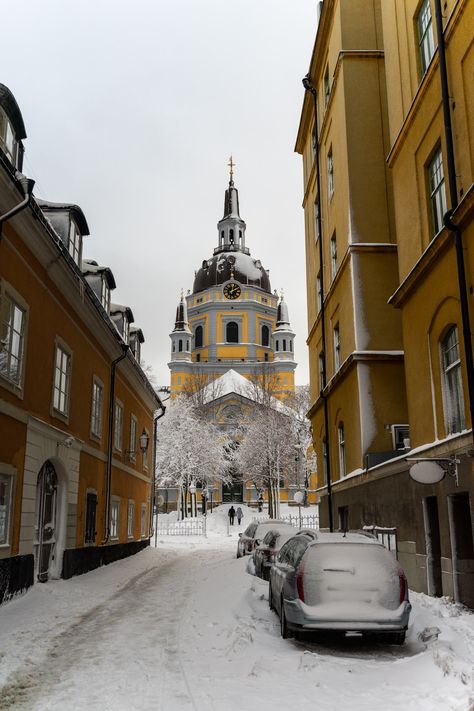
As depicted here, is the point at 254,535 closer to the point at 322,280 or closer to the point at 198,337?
the point at 322,280

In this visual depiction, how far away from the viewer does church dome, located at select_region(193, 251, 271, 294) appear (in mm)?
94438

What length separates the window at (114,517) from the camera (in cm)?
2231

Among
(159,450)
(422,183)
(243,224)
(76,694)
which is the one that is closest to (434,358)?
(422,183)

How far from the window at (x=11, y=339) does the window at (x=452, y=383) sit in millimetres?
7583

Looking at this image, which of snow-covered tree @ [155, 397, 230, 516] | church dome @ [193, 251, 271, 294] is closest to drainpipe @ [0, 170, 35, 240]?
snow-covered tree @ [155, 397, 230, 516]

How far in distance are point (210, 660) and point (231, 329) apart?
8380cm

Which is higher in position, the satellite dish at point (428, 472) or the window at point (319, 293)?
the window at point (319, 293)

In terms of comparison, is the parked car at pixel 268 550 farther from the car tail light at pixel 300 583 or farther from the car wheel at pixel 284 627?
the car tail light at pixel 300 583

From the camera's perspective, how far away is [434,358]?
1223cm

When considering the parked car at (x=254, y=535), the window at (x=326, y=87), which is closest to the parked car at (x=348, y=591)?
the parked car at (x=254, y=535)

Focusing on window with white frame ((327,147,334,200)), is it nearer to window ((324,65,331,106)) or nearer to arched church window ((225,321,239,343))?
window ((324,65,331,106))

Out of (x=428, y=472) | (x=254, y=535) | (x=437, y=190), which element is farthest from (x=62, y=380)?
(x=437, y=190)

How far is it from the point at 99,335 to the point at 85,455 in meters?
3.45

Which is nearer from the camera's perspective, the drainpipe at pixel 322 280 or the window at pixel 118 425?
the drainpipe at pixel 322 280
